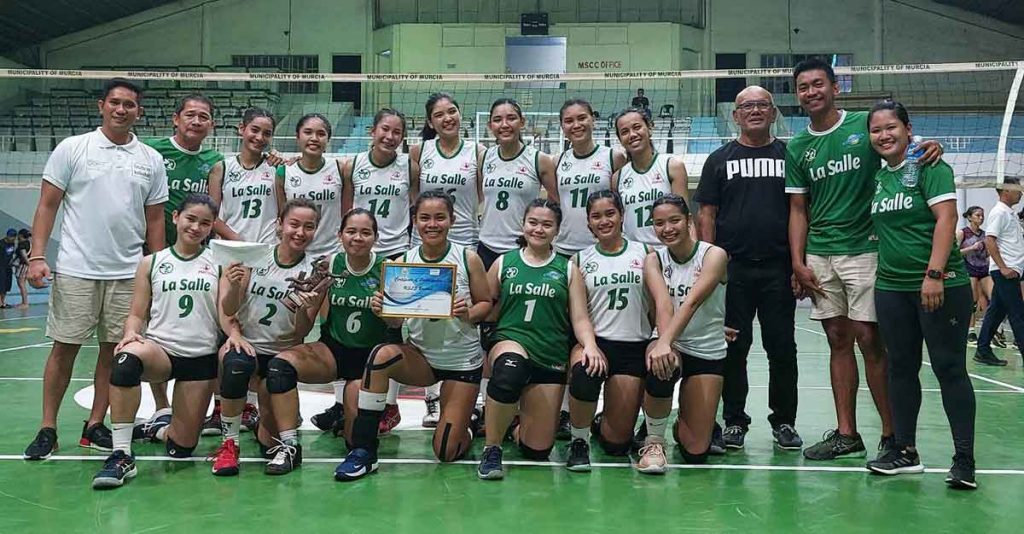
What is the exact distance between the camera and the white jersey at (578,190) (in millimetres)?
5000

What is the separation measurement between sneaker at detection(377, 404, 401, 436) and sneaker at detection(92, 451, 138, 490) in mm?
1536

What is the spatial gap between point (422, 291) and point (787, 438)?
7.95 feet

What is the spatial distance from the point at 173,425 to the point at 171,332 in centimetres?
53

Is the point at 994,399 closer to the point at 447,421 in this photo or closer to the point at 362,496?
the point at 447,421

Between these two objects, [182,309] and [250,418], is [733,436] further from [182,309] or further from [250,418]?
[182,309]

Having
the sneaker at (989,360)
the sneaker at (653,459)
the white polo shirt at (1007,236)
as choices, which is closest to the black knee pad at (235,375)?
the sneaker at (653,459)

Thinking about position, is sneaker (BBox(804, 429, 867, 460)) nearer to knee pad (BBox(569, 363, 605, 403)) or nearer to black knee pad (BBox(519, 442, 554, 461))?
knee pad (BBox(569, 363, 605, 403))

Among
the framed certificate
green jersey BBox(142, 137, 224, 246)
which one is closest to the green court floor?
the framed certificate

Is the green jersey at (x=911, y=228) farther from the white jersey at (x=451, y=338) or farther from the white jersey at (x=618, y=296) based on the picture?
the white jersey at (x=451, y=338)

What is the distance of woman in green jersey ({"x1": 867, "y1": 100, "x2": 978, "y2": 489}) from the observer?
148 inches

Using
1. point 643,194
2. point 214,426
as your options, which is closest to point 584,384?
point 643,194

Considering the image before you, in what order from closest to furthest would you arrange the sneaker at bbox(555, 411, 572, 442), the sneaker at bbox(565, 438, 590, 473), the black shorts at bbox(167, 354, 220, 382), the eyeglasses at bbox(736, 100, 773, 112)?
the sneaker at bbox(565, 438, 590, 473), the black shorts at bbox(167, 354, 220, 382), the eyeglasses at bbox(736, 100, 773, 112), the sneaker at bbox(555, 411, 572, 442)

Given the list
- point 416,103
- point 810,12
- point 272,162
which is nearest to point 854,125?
point 272,162

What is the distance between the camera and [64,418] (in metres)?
5.44
